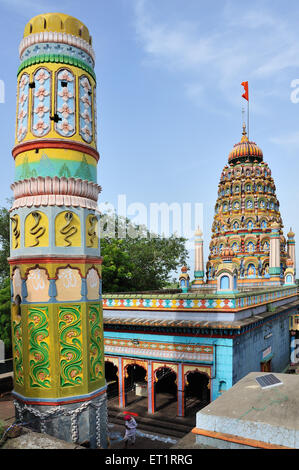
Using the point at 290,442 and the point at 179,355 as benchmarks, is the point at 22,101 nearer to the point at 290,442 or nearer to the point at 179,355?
the point at 290,442

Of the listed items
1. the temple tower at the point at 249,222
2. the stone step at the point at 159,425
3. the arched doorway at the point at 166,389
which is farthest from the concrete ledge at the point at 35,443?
the temple tower at the point at 249,222

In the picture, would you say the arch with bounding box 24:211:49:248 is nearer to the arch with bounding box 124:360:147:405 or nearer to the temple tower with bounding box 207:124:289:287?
the arch with bounding box 124:360:147:405

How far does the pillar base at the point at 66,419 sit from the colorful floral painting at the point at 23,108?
17.8 ft

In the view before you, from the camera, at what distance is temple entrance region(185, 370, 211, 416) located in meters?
14.6

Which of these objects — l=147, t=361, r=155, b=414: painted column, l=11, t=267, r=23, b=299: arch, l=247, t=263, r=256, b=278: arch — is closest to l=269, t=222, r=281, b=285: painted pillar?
l=247, t=263, r=256, b=278: arch

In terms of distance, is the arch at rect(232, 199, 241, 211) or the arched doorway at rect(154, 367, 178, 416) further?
the arch at rect(232, 199, 241, 211)

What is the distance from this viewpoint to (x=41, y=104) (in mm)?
6984

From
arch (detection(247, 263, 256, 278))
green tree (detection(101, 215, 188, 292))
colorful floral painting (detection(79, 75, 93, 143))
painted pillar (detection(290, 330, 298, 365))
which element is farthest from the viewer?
arch (detection(247, 263, 256, 278))

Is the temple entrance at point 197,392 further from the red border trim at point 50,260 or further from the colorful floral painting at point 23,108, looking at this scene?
the colorful floral painting at point 23,108

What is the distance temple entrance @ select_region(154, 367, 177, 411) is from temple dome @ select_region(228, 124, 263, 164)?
82.5 ft

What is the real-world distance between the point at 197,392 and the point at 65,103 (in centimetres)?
1402

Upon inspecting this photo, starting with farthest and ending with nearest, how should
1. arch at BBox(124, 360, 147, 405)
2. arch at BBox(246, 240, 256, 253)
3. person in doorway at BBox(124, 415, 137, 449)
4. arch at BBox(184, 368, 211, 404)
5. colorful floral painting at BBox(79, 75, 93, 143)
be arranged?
arch at BBox(246, 240, 256, 253)
arch at BBox(184, 368, 211, 404)
arch at BBox(124, 360, 147, 405)
person in doorway at BBox(124, 415, 137, 449)
colorful floral painting at BBox(79, 75, 93, 143)

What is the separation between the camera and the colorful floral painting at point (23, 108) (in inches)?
280

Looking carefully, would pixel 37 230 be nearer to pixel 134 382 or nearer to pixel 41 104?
pixel 41 104
